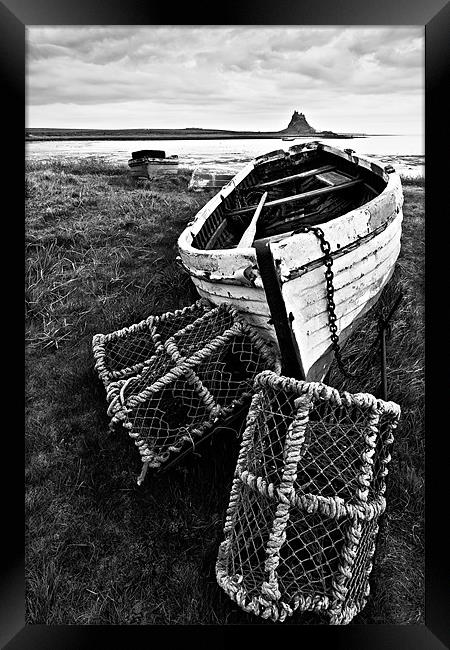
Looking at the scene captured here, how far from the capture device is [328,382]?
3.52m

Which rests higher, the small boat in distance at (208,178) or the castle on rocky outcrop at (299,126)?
the castle on rocky outcrop at (299,126)

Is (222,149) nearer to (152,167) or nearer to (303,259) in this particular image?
(152,167)

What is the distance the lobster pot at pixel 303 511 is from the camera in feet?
6.82

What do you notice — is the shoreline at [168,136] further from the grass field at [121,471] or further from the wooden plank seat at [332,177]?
the wooden plank seat at [332,177]

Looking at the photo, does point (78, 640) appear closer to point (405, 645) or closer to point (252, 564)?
point (252, 564)

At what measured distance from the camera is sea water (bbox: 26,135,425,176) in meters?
3.78

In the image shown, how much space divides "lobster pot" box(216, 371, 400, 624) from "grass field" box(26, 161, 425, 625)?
21cm

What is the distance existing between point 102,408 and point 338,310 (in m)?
1.55

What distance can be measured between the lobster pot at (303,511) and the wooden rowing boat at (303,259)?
1.33ft

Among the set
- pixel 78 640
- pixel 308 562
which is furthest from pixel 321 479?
pixel 78 640

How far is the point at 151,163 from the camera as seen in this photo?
188 inches
